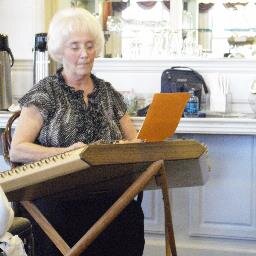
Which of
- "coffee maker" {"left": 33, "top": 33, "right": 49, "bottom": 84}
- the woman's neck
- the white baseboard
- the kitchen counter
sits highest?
"coffee maker" {"left": 33, "top": 33, "right": 49, "bottom": 84}

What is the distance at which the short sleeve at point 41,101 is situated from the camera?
6.95 ft

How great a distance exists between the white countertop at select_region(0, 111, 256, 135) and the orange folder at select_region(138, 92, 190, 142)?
3.64ft

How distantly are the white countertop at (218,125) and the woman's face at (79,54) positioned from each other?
670mm

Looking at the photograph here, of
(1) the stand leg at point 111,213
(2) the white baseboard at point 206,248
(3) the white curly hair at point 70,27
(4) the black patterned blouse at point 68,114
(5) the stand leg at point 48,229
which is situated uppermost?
A: (3) the white curly hair at point 70,27

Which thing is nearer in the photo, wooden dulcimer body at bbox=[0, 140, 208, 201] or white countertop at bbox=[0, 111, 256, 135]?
wooden dulcimer body at bbox=[0, 140, 208, 201]

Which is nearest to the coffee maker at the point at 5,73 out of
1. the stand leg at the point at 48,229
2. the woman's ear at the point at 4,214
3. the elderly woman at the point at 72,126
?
the elderly woman at the point at 72,126

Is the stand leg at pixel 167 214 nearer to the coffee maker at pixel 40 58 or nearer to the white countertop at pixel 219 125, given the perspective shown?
the white countertop at pixel 219 125

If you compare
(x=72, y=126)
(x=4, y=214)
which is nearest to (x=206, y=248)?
(x=72, y=126)

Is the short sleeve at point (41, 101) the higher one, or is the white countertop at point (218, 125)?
the short sleeve at point (41, 101)

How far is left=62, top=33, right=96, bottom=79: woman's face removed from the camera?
7.16 feet

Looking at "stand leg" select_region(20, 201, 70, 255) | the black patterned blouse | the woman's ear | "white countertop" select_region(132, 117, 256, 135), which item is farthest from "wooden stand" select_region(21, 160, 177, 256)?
"white countertop" select_region(132, 117, 256, 135)

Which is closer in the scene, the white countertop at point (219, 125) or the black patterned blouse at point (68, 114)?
the black patterned blouse at point (68, 114)

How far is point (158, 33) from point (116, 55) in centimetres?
30

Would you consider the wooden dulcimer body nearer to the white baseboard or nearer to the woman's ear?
the woman's ear
